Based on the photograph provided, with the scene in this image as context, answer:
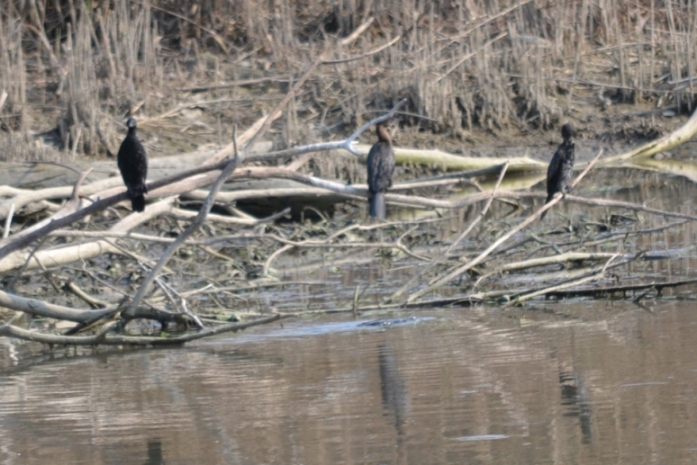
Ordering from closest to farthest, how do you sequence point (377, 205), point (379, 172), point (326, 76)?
1. point (377, 205)
2. point (379, 172)
3. point (326, 76)

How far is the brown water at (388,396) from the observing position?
3.57 meters

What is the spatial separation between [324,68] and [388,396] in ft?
31.8

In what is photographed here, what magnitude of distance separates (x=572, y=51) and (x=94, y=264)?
775 centimetres

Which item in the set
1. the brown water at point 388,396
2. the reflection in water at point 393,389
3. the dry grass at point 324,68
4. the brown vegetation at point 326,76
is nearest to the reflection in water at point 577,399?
the brown water at point 388,396

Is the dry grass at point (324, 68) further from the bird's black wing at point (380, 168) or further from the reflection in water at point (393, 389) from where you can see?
the reflection in water at point (393, 389)

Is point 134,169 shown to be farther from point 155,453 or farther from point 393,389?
point 155,453

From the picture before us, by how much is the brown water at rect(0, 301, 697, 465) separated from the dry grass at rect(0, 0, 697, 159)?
5962 millimetres

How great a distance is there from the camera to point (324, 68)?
1364 centimetres

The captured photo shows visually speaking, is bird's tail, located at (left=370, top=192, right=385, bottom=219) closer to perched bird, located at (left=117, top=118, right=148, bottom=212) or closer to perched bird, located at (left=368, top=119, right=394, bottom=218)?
perched bird, located at (left=368, top=119, right=394, bottom=218)

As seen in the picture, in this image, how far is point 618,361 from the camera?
179 inches

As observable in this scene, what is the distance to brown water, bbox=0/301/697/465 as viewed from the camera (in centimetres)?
357

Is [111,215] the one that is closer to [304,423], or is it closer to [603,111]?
[304,423]

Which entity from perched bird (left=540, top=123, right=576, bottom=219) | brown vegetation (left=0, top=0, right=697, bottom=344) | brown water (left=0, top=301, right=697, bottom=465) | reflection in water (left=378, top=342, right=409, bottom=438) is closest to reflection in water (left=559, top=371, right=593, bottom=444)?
brown water (left=0, top=301, right=697, bottom=465)

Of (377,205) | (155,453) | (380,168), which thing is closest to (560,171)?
(380,168)
